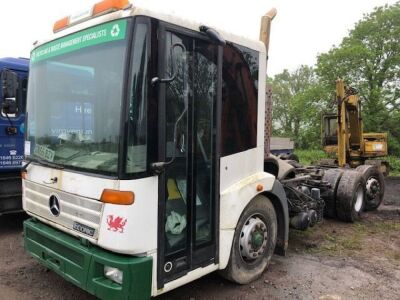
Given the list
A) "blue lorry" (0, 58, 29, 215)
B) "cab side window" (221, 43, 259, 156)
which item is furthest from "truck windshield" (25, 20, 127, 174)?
"blue lorry" (0, 58, 29, 215)

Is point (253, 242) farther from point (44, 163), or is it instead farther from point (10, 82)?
point (10, 82)

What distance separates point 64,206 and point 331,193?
4879 millimetres

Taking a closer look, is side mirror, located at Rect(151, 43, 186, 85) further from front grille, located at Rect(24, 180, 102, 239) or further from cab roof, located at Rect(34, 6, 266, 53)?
front grille, located at Rect(24, 180, 102, 239)

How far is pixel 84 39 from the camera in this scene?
3.17 metres

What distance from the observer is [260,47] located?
4.06 metres

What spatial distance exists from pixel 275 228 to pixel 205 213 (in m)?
1.28

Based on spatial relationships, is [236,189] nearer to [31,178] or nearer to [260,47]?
[260,47]

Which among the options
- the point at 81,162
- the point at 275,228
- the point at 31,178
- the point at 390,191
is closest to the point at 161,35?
the point at 81,162

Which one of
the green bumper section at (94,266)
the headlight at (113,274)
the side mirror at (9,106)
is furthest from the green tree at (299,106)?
the headlight at (113,274)

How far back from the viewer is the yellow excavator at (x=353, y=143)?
7.61m

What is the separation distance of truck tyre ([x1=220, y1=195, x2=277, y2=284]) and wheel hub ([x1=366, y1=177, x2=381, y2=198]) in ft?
13.0

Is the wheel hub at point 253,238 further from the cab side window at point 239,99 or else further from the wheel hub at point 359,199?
the wheel hub at point 359,199

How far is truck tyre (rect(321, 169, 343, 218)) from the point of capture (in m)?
6.68

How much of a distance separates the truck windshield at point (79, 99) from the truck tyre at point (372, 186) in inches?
226
